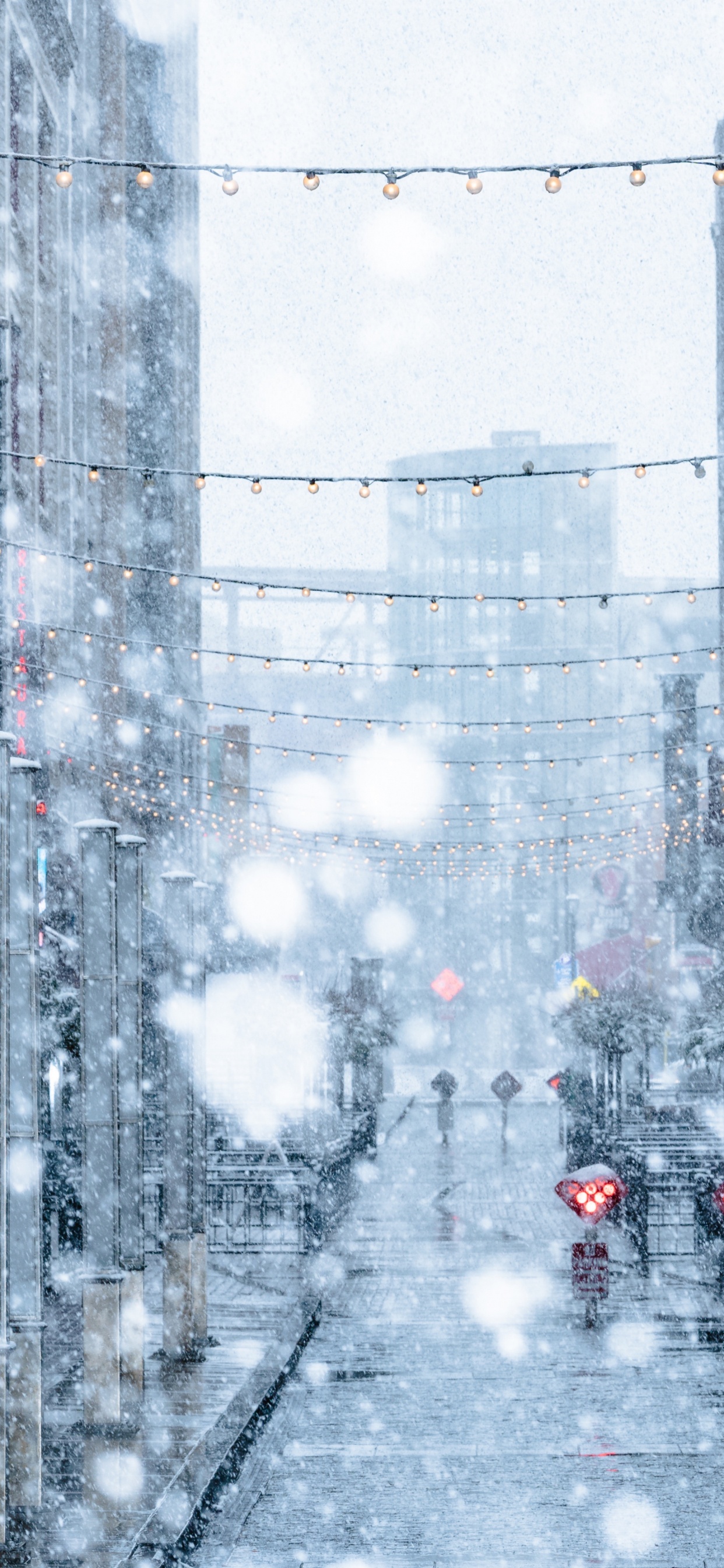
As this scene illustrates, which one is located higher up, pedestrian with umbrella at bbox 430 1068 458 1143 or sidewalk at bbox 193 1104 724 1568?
sidewalk at bbox 193 1104 724 1568

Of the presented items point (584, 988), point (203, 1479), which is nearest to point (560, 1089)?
point (584, 988)

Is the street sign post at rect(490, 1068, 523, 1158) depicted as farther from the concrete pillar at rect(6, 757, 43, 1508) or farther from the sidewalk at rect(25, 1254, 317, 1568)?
the concrete pillar at rect(6, 757, 43, 1508)

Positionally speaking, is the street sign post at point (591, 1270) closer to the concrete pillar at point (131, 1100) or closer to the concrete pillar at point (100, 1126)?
the concrete pillar at point (131, 1100)

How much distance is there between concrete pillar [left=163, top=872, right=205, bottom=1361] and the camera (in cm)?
1432

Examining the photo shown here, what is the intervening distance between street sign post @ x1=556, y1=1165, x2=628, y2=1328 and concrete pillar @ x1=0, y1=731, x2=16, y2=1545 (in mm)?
8409

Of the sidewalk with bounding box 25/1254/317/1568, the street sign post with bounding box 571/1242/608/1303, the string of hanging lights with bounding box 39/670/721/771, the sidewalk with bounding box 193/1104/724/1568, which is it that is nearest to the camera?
the sidewalk with bounding box 25/1254/317/1568

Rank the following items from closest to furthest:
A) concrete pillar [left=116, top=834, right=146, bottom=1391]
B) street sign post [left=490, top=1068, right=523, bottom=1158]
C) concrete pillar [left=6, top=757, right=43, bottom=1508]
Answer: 1. concrete pillar [left=6, top=757, right=43, bottom=1508]
2. concrete pillar [left=116, top=834, right=146, bottom=1391]
3. street sign post [left=490, top=1068, right=523, bottom=1158]

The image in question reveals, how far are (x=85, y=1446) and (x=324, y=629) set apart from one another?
5161 inches

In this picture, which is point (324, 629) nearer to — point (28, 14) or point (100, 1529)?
point (28, 14)

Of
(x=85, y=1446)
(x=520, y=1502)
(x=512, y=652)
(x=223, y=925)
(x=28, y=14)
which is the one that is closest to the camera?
(x=520, y=1502)

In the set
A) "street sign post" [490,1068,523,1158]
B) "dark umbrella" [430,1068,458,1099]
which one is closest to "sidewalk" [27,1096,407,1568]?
"street sign post" [490,1068,523,1158]

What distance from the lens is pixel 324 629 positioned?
141250 mm

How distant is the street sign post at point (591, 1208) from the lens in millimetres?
16469

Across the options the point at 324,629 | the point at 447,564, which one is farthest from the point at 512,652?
the point at 324,629
